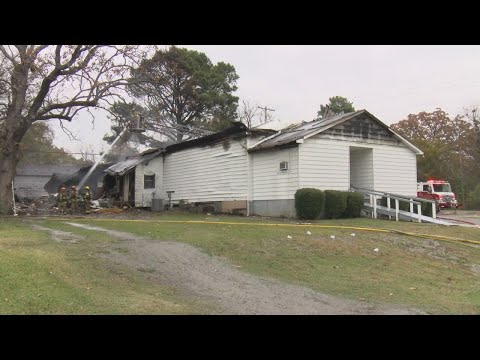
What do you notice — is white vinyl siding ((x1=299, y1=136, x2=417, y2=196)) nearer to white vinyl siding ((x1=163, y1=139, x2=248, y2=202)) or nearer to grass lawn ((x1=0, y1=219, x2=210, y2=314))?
white vinyl siding ((x1=163, y1=139, x2=248, y2=202))

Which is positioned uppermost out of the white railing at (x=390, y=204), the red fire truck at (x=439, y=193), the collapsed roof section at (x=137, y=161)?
the collapsed roof section at (x=137, y=161)

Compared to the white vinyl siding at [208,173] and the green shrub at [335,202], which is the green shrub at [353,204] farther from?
the white vinyl siding at [208,173]

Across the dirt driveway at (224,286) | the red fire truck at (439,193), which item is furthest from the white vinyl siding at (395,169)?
the dirt driveway at (224,286)

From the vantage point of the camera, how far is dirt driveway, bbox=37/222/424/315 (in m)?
7.51

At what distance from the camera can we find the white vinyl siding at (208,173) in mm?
23844

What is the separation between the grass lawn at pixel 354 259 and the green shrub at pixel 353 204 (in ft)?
12.5

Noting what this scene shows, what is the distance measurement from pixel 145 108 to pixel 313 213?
931 inches

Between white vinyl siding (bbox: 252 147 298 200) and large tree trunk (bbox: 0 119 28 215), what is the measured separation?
10979 millimetres

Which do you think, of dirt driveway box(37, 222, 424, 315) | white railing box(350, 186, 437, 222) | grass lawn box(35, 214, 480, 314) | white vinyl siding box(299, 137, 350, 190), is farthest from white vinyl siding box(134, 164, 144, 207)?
dirt driveway box(37, 222, 424, 315)

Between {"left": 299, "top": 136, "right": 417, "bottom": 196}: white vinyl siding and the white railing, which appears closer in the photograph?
the white railing

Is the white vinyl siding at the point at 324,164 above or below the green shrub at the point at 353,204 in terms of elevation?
above

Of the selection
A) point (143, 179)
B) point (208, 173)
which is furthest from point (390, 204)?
point (143, 179)
